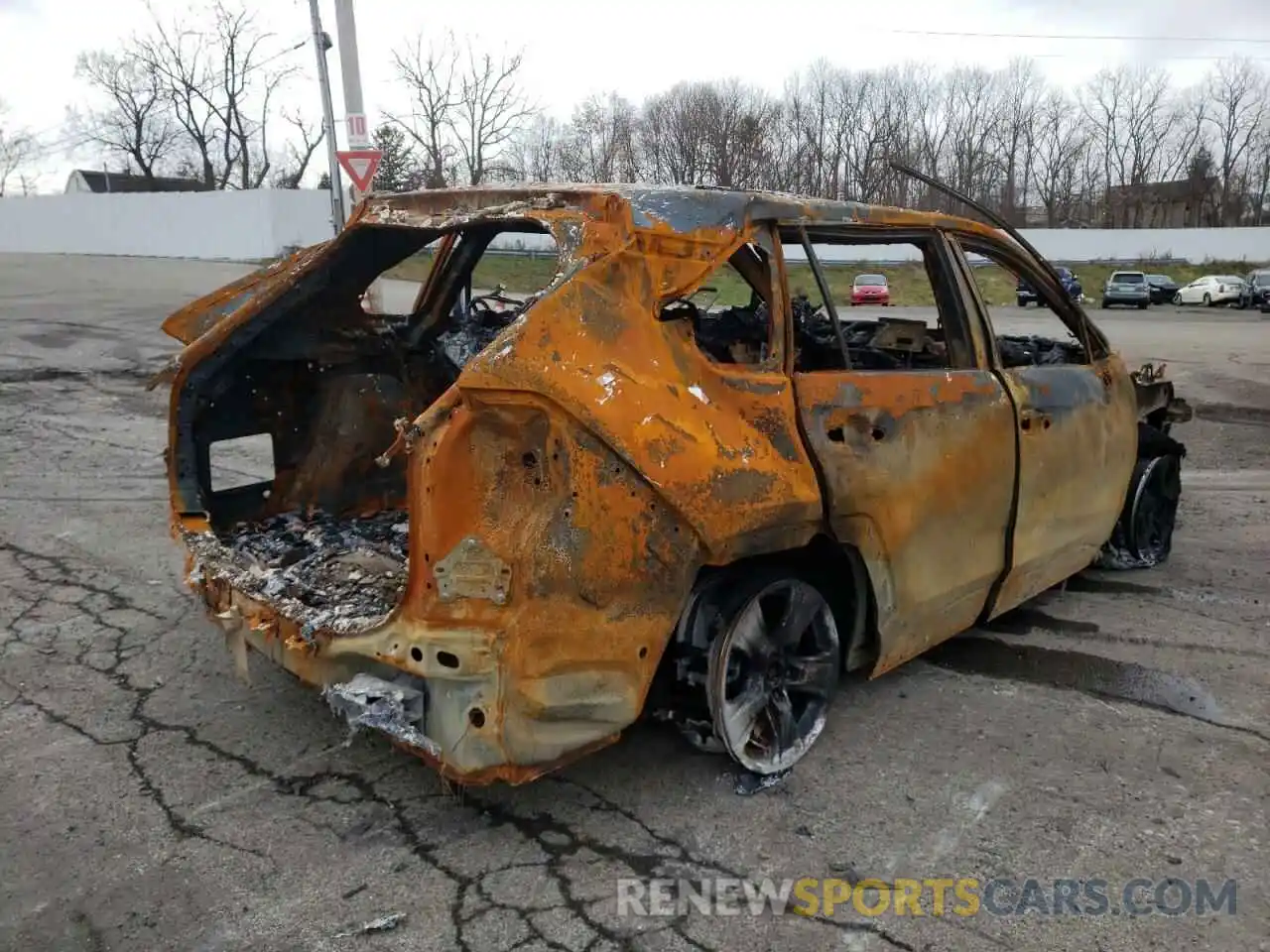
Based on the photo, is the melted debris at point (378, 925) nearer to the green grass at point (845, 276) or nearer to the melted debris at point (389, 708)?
the melted debris at point (389, 708)

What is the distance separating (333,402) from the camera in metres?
4.46

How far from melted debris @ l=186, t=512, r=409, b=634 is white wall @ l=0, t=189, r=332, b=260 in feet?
93.4

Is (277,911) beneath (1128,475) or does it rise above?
beneath

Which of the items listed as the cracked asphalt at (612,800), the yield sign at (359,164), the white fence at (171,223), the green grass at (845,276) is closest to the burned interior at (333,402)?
the green grass at (845,276)

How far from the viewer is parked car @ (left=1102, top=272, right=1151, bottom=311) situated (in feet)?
110

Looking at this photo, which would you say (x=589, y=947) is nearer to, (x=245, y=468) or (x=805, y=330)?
(x=805, y=330)

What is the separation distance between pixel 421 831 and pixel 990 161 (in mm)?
70128

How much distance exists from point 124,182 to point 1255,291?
6085 centimetres

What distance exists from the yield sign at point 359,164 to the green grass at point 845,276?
110 cm

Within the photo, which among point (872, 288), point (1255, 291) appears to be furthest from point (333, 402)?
point (1255, 291)

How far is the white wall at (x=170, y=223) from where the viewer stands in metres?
33.0

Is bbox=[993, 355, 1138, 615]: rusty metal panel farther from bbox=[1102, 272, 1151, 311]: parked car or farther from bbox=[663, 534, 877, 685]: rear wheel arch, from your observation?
bbox=[1102, 272, 1151, 311]: parked car

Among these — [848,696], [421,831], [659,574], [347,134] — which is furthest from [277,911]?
[347,134]

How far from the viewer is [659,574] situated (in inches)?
Answer: 106
